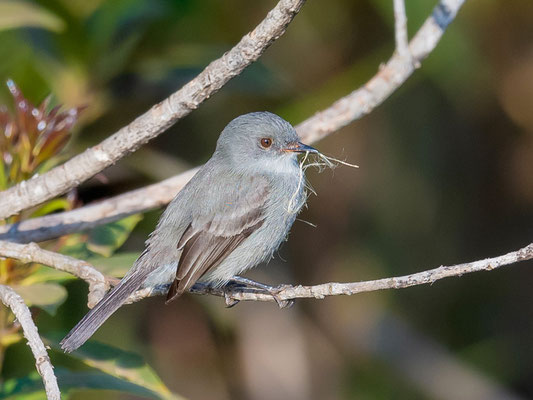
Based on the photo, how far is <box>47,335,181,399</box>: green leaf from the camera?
3611 millimetres

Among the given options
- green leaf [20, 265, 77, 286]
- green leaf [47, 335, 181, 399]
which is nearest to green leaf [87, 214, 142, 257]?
green leaf [20, 265, 77, 286]

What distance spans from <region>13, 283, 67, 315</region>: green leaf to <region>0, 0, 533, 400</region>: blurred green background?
237cm

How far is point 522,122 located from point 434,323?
2.00 metres

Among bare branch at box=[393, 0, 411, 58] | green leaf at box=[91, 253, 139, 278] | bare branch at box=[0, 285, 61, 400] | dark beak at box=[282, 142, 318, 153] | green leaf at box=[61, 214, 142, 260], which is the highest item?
bare branch at box=[393, 0, 411, 58]

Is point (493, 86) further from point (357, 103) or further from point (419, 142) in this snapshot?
point (357, 103)

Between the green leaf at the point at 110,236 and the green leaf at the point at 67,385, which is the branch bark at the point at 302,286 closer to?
the green leaf at the point at 110,236

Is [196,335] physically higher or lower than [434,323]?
lower

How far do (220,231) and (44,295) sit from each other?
974 mm

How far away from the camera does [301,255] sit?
685 cm

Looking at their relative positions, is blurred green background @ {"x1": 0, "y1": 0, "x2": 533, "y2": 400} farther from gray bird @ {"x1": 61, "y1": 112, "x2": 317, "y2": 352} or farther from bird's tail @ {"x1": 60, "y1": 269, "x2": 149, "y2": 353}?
bird's tail @ {"x1": 60, "y1": 269, "x2": 149, "y2": 353}

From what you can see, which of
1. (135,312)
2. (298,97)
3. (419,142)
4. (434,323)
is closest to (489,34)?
(419,142)

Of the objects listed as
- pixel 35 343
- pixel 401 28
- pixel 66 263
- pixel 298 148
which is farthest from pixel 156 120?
pixel 401 28

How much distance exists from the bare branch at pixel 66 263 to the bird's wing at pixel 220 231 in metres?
0.55

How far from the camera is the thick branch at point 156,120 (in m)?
2.86
